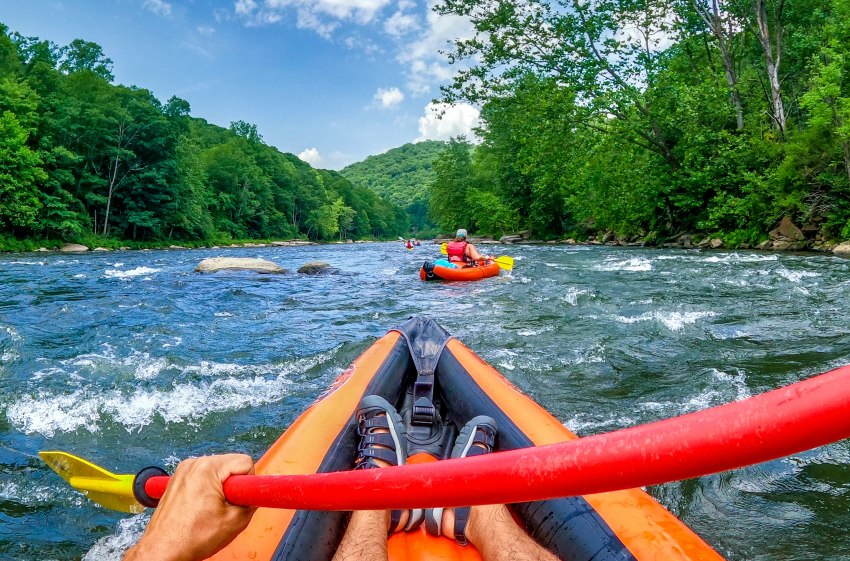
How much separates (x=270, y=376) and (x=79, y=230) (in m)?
25.8

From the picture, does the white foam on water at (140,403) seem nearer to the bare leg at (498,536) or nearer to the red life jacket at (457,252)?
the bare leg at (498,536)

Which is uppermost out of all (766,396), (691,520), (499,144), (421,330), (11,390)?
(499,144)

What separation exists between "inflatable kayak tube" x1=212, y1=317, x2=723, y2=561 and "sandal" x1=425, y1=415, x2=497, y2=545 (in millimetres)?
40

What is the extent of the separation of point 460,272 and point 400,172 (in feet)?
461

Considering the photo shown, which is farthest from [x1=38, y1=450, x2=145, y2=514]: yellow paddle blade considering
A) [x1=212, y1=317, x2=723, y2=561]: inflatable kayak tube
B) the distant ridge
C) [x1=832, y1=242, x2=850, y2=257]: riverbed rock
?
the distant ridge

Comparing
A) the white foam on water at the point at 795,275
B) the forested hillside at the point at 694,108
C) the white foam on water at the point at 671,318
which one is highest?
the forested hillside at the point at 694,108

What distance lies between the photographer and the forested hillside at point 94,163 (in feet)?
76.0

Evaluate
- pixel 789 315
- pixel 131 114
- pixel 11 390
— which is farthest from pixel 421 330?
pixel 131 114

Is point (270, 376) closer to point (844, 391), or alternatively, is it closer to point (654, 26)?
→ point (844, 391)

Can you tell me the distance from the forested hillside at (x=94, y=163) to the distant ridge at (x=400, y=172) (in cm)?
8560

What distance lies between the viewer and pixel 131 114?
2895 cm

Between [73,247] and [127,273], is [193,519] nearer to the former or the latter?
[127,273]

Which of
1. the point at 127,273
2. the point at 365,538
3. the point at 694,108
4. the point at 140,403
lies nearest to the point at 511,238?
the point at 694,108

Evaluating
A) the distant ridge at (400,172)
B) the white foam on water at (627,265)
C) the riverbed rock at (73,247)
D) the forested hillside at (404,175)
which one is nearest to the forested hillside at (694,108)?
the white foam on water at (627,265)
